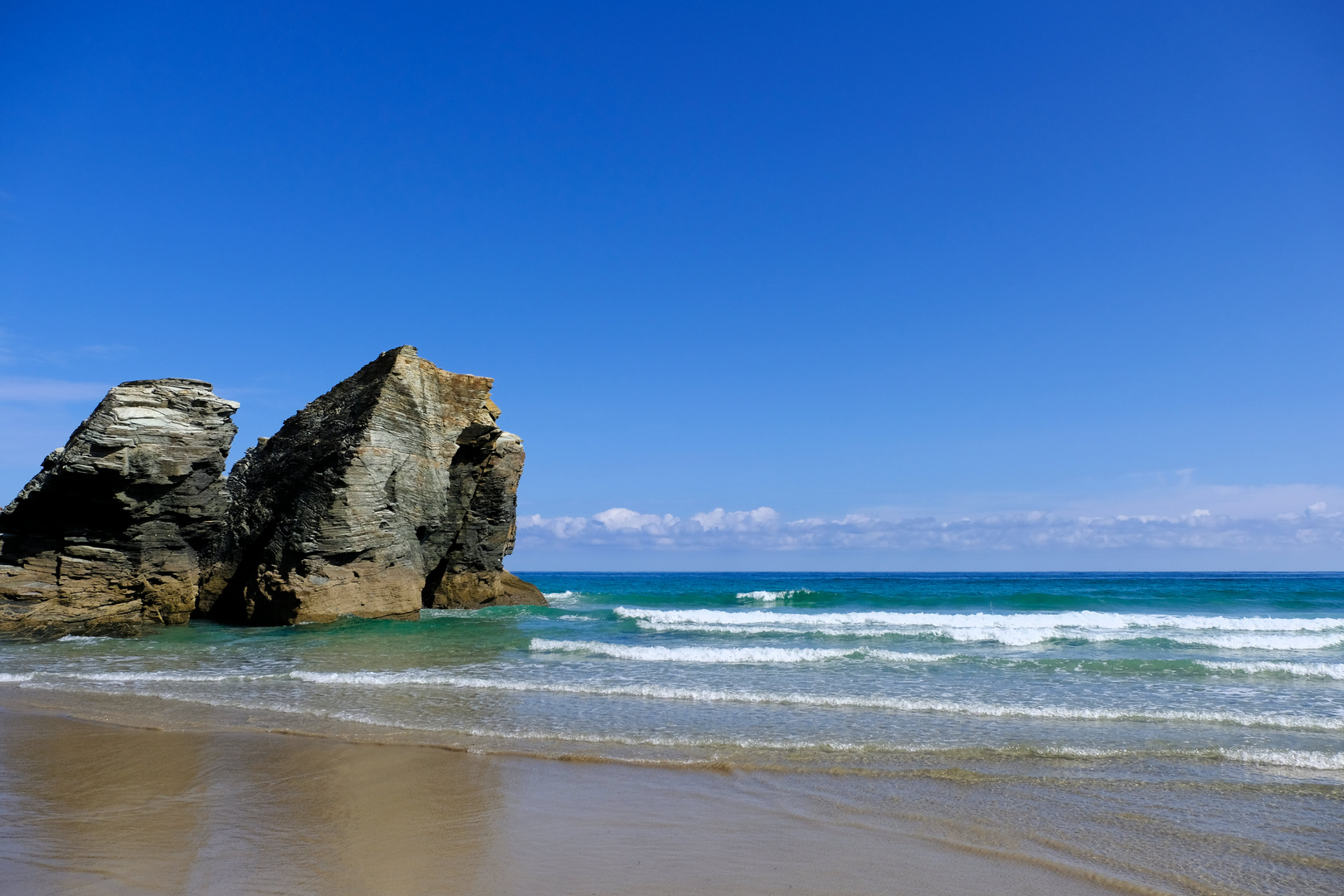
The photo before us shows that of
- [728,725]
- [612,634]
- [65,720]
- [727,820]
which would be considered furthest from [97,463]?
[727,820]

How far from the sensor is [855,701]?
955cm

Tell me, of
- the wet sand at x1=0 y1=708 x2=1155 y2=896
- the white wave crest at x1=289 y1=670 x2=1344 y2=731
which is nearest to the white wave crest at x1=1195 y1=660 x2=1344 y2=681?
the white wave crest at x1=289 y1=670 x2=1344 y2=731

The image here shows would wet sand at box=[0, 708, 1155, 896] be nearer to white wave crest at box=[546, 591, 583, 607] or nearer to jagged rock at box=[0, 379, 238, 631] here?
jagged rock at box=[0, 379, 238, 631]

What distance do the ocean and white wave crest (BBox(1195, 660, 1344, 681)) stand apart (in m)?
0.07

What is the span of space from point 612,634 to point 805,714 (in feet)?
31.9

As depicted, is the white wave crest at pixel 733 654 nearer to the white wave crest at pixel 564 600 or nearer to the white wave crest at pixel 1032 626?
the white wave crest at pixel 1032 626

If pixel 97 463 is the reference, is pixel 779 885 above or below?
below

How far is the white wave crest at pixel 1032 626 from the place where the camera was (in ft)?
56.4

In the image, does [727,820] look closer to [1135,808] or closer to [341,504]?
[1135,808]

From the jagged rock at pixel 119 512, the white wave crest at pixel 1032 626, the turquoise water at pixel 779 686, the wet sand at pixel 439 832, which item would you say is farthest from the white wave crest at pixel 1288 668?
the jagged rock at pixel 119 512

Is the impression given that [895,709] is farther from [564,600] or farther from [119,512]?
[564,600]

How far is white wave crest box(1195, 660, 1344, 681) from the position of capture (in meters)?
11.6

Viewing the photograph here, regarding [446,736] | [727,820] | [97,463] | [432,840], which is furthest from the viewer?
[97,463]

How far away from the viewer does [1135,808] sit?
18.5ft
